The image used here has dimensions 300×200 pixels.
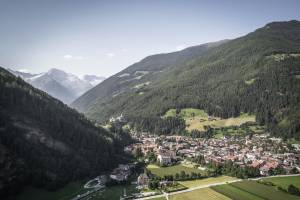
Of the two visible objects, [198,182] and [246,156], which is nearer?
[198,182]

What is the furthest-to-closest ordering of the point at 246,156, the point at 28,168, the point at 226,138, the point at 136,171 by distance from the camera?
the point at 226,138 < the point at 246,156 < the point at 136,171 < the point at 28,168

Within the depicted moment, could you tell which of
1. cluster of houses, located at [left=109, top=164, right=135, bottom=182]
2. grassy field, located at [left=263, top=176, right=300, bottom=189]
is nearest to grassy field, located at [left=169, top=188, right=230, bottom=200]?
grassy field, located at [left=263, top=176, right=300, bottom=189]

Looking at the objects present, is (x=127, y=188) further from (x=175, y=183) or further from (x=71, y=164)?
(x=71, y=164)

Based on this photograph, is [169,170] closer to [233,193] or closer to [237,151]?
[233,193]

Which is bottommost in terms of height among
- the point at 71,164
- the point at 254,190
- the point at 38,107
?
the point at 254,190

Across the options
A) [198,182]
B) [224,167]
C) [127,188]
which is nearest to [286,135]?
[224,167]

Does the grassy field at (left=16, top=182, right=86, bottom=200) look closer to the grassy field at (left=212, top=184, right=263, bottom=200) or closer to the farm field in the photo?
the grassy field at (left=212, top=184, right=263, bottom=200)
